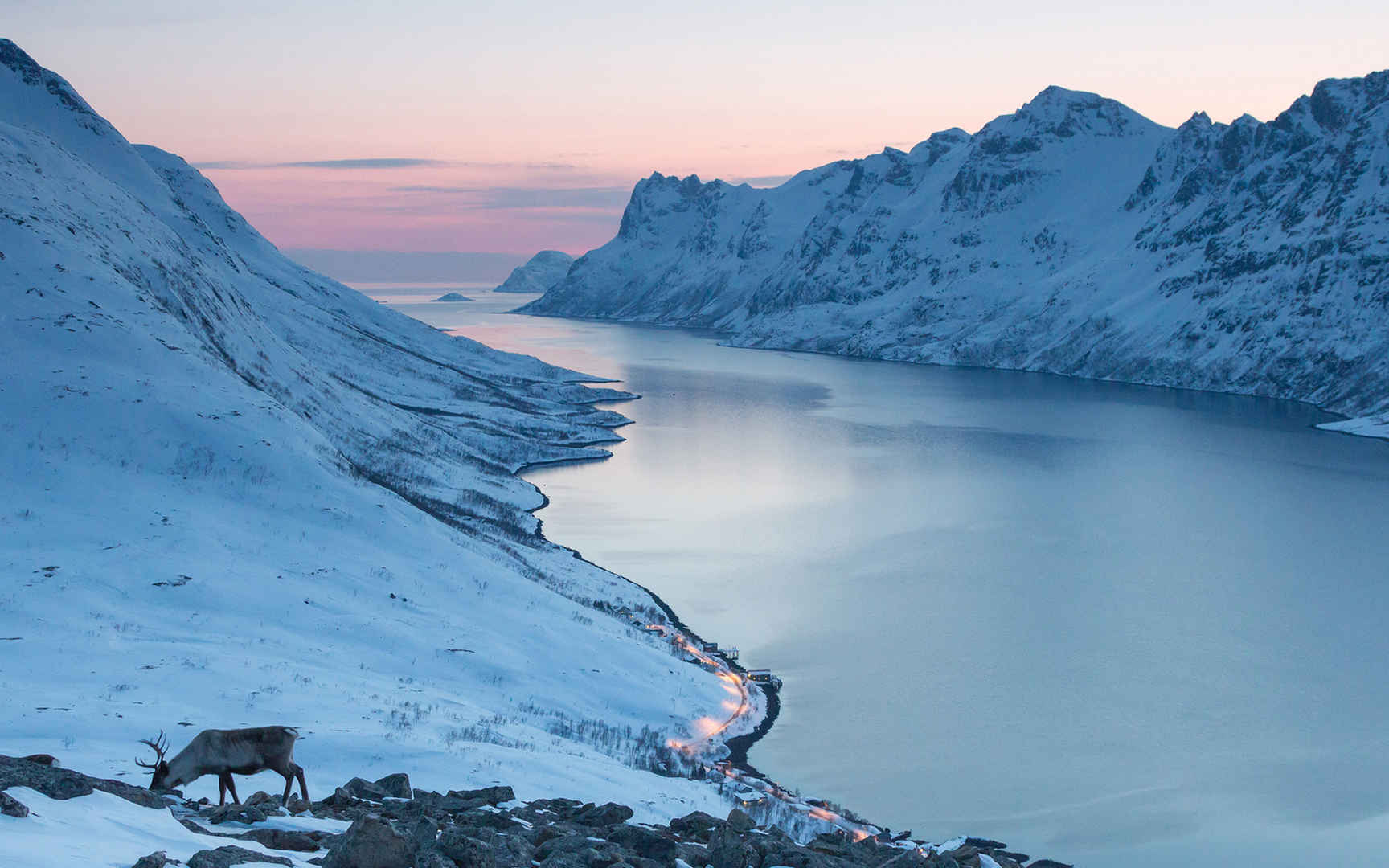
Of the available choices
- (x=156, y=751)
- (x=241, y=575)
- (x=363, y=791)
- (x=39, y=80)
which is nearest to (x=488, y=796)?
(x=363, y=791)

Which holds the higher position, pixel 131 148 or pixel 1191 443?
pixel 131 148

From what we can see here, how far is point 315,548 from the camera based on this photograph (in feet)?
132

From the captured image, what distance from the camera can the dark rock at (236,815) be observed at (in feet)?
46.4

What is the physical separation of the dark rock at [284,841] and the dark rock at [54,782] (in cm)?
146

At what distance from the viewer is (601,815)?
60.5ft

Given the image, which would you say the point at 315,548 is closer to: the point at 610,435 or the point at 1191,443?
the point at 610,435

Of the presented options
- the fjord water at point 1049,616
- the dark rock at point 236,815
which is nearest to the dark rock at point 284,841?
the dark rock at point 236,815

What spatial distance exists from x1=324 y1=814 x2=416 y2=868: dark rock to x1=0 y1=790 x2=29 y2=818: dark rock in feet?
9.99

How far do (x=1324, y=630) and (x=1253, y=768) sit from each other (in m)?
18.4

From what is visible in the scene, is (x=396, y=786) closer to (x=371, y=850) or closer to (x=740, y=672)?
(x=371, y=850)

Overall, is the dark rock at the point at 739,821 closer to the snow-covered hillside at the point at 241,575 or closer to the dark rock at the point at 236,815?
the snow-covered hillside at the point at 241,575

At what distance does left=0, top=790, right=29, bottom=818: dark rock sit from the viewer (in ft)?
37.4

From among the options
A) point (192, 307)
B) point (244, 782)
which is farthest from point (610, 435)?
point (244, 782)

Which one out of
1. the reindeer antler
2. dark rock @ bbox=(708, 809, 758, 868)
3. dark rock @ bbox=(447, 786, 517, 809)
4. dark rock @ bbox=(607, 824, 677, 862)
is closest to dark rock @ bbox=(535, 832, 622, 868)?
dark rock @ bbox=(607, 824, 677, 862)
